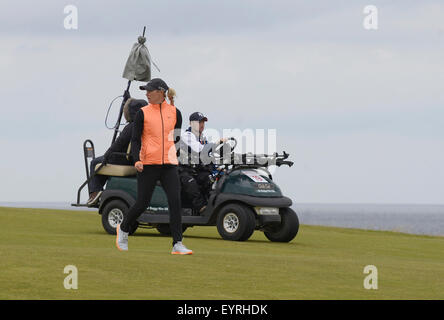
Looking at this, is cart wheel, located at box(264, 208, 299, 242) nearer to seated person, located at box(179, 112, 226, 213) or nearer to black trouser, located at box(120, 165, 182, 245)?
seated person, located at box(179, 112, 226, 213)

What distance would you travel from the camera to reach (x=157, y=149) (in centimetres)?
1212

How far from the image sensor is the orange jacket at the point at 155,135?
39.8 ft

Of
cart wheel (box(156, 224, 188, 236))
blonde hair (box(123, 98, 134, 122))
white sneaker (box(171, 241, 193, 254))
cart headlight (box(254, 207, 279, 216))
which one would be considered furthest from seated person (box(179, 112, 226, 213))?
Answer: white sneaker (box(171, 241, 193, 254))

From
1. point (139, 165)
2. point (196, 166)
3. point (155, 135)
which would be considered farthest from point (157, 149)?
point (196, 166)

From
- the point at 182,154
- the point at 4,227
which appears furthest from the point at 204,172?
the point at 4,227

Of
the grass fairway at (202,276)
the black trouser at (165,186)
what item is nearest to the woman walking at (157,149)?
the black trouser at (165,186)

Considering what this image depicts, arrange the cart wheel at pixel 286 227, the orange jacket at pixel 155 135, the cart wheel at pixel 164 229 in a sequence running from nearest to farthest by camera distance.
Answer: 1. the orange jacket at pixel 155 135
2. the cart wheel at pixel 286 227
3. the cart wheel at pixel 164 229

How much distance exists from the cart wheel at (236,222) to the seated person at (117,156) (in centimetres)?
238

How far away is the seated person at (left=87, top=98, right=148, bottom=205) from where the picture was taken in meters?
17.5

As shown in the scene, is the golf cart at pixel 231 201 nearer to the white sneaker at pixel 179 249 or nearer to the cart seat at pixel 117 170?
the cart seat at pixel 117 170

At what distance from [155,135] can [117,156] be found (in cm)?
613

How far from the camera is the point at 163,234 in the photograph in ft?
61.7

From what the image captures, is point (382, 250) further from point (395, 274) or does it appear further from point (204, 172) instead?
point (395, 274)
